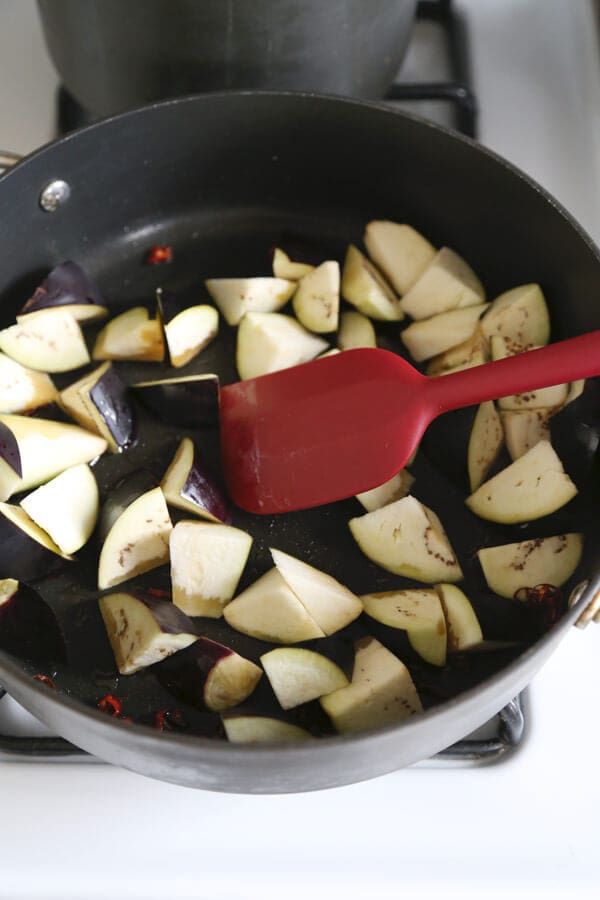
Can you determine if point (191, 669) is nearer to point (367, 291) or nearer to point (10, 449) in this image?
point (10, 449)

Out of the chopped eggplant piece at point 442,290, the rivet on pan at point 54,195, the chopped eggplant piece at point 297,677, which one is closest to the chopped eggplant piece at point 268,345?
the chopped eggplant piece at point 442,290

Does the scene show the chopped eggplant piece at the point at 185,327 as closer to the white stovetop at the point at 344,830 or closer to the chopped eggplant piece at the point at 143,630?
the chopped eggplant piece at the point at 143,630

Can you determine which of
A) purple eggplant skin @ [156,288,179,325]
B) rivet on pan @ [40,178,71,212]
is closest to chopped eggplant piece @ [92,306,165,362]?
purple eggplant skin @ [156,288,179,325]

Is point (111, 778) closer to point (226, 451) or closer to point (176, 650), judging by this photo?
point (176, 650)

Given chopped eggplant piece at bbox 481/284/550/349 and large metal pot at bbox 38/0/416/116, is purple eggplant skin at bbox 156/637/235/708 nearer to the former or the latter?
chopped eggplant piece at bbox 481/284/550/349

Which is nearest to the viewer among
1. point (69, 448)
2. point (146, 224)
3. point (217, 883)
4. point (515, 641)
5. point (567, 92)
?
point (217, 883)

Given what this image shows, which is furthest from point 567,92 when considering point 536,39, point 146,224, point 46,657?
point 46,657
